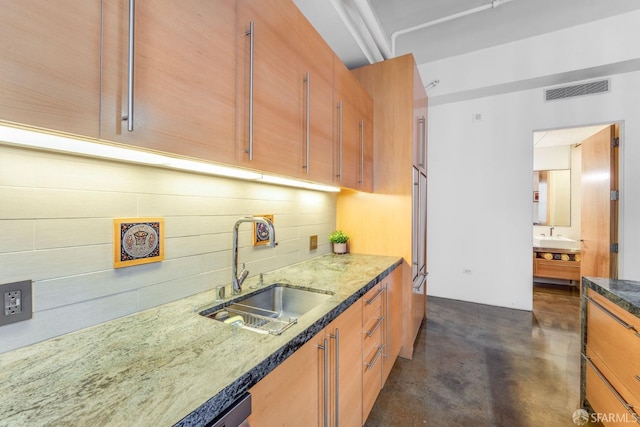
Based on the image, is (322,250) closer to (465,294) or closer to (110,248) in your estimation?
(110,248)

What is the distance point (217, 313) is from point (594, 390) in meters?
2.17

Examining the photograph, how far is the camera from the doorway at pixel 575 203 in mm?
3104

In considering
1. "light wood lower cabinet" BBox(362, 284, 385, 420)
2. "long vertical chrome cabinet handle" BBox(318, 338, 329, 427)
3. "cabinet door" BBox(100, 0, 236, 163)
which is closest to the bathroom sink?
"light wood lower cabinet" BBox(362, 284, 385, 420)

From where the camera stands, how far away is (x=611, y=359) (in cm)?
141

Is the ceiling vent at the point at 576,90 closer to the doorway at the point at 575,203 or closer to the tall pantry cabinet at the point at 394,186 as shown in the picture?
the doorway at the point at 575,203

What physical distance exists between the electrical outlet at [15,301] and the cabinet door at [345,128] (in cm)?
146

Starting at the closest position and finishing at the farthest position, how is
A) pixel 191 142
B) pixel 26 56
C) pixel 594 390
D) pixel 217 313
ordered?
1. pixel 26 56
2. pixel 191 142
3. pixel 217 313
4. pixel 594 390

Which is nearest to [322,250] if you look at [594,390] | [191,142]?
[191,142]

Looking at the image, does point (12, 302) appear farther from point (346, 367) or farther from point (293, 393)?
point (346, 367)

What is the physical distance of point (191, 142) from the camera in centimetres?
86

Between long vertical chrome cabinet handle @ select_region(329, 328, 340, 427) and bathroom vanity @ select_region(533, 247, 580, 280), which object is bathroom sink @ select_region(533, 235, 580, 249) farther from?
long vertical chrome cabinet handle @ select_region(329, 328, 340, 427)

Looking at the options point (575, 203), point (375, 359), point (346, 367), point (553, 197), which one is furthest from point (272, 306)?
point (575, 203)

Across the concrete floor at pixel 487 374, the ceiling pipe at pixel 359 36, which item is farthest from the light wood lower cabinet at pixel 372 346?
the ceiling pipe at pixel 359 36

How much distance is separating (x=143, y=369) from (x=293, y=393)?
1.50ft
